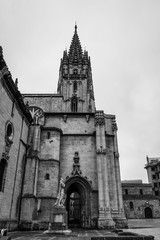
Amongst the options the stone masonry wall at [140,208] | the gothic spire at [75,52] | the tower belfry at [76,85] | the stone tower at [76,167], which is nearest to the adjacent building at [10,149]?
the stone tower at [76,167]

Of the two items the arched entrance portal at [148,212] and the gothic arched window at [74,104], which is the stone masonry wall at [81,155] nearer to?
the gothic arched window at [74,104]

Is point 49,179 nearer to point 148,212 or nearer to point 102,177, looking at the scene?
point 102,177

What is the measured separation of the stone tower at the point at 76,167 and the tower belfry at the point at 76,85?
52.6 ft

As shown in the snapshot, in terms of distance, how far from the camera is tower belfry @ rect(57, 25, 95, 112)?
43.1 meters

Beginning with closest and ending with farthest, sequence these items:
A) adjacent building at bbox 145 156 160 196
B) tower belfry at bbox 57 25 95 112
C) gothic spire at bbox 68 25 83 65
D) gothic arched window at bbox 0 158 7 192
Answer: gothic arched window at bbox 0 158 7 192 → tower belfry at bbox 57 25 95 112 → gothic spire at bbox 68 25 83 65 → adjacent building at bbox 145 156 160 196

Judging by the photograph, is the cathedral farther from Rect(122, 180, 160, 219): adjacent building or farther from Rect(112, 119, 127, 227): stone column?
Rect(122, 180, 160, 219): adjacent building

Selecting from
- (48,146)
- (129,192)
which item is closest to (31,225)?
(48,146)

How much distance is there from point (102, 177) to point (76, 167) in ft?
11.6

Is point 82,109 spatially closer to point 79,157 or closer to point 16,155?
point 79,157

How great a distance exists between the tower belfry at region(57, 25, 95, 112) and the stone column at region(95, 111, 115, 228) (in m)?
17.7

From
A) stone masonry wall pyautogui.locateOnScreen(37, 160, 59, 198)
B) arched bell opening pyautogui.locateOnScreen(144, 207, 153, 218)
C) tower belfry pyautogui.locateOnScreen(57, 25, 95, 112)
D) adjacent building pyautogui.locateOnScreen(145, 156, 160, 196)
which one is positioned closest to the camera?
A: stone masonry wall pyautogui.locateOnScreen(37, 160, 59, 198)

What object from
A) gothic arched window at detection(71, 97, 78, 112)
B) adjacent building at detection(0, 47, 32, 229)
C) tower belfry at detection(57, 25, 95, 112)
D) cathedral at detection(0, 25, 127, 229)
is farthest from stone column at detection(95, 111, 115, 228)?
gothic arched window at detection(71, 97, 78, 112)

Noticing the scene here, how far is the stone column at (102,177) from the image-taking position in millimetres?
19461

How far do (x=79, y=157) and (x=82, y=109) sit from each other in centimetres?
1966
